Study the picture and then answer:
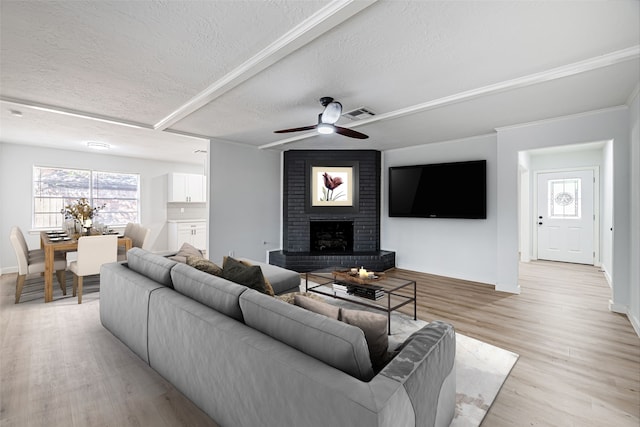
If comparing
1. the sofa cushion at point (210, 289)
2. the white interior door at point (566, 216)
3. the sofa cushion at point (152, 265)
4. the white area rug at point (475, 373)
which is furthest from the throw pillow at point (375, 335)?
the white interior door at point (566, 216)

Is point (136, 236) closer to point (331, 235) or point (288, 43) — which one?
point (331, 235)

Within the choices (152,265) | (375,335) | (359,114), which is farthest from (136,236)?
(375,335)

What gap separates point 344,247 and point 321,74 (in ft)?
12.8

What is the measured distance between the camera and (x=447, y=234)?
5.05 meters

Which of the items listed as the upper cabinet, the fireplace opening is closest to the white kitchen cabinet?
the upper cabinet

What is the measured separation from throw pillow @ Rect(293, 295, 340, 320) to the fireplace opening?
13.6ft

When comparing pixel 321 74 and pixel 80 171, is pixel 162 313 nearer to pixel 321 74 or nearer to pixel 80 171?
pixel 321 74

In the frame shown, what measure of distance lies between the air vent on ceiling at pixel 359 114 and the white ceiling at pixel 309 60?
0.09m

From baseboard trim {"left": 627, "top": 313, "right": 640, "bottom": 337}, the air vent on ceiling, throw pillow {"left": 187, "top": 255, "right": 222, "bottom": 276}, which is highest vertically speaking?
the air vent on ceiling

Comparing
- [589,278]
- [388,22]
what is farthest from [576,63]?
[589,278]

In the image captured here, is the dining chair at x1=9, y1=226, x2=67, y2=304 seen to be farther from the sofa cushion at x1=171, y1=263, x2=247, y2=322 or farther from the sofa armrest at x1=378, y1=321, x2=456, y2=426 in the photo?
the sofa armrest at x1=378, y1=321, x2=456, y2=426

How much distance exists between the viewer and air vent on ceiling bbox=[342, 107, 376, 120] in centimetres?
334

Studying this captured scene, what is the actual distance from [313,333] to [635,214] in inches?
147

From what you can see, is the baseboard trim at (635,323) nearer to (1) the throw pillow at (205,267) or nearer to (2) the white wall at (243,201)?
(1) the throw pillow at (205,267)
